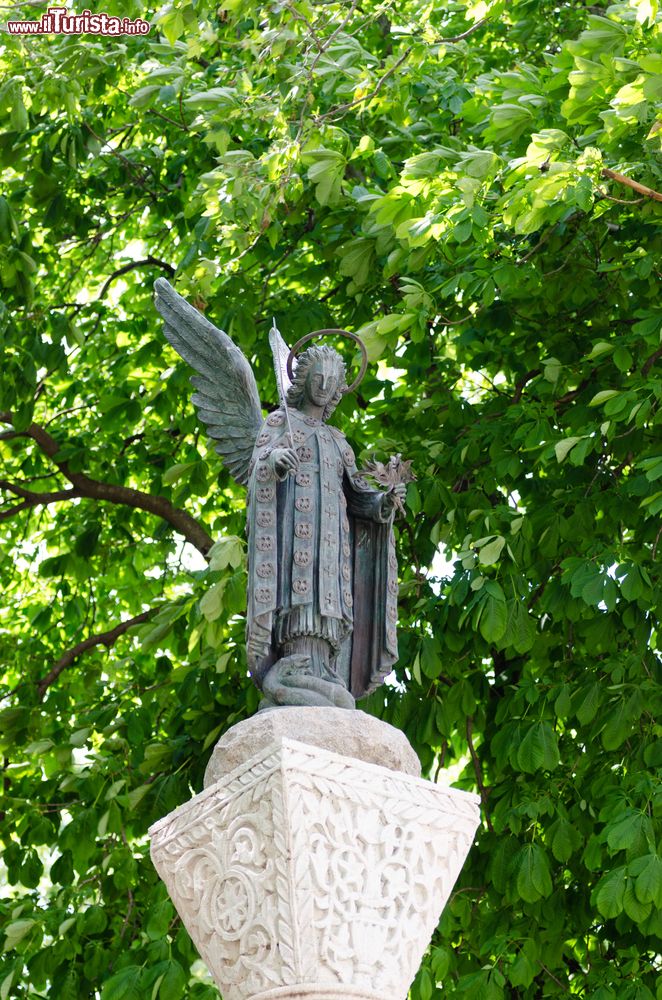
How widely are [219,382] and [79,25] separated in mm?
3451

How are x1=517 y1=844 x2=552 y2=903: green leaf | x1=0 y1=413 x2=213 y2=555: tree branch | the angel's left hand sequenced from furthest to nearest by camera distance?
x1=0 y1=413 x2=213 y2=555: tree branch
x1=517 y1=844 x2=552 y2=903: green leaf
the angel's left hand

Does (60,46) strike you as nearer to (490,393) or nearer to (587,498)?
(490,393)

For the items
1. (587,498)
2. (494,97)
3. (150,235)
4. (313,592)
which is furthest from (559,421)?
(150,235)

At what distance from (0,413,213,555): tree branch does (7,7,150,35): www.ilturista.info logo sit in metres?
2.31

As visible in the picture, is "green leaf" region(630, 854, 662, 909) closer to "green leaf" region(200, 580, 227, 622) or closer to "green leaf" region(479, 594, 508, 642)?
"green leaf" region(479, 594, 508, 642)

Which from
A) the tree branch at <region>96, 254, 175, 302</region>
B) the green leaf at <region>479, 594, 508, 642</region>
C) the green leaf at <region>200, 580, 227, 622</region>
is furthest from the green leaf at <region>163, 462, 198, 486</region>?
the green leaf at <region>479, 594, 508, 642</region>

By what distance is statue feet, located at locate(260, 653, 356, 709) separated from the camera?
5816 mm

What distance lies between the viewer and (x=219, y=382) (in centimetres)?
683

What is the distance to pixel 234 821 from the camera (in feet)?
17.7

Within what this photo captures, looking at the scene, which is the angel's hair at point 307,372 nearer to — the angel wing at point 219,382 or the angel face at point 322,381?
the angel face at point 322,381

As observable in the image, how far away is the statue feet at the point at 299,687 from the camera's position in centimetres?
582

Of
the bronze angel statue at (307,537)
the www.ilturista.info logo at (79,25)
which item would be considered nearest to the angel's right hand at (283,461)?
the bronze angel statue at (307,537)

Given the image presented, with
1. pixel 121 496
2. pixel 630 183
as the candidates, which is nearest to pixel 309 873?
pixel 630 183

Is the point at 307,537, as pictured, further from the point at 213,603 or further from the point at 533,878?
the point at 533,878
